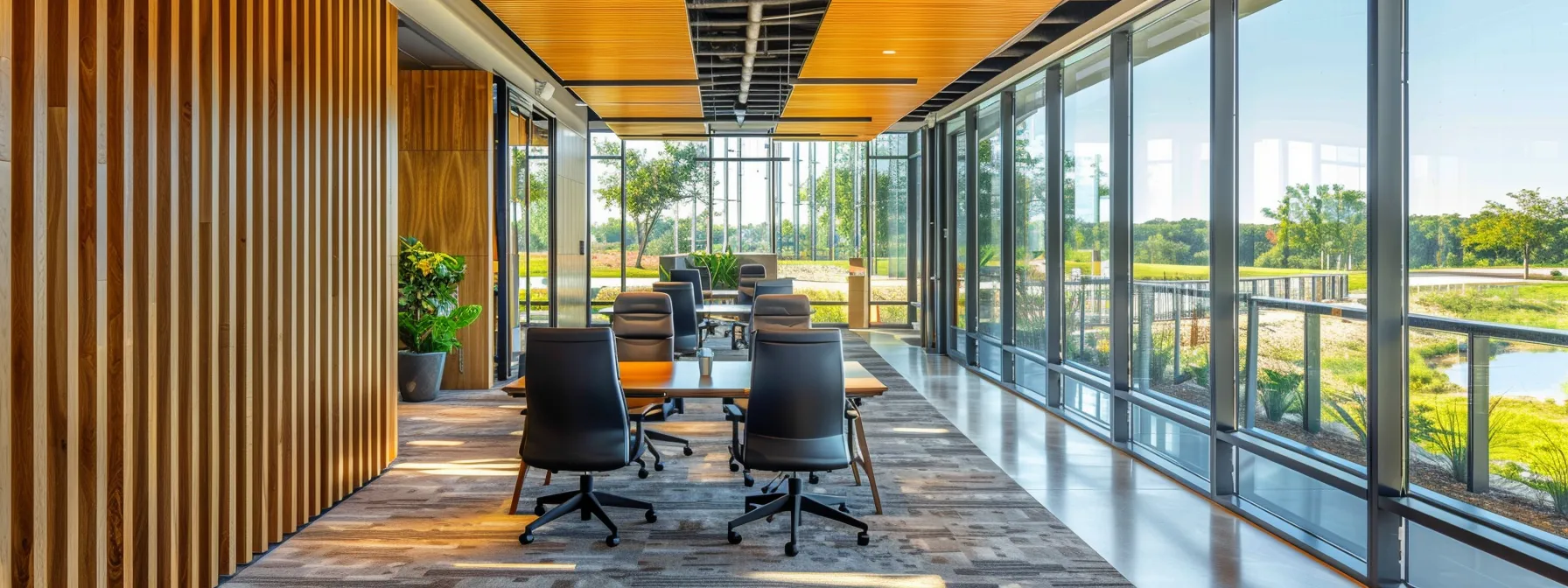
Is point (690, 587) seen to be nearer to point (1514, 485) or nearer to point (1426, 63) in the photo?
point (1514, 485)

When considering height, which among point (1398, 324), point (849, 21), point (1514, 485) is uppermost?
point (849, 21)

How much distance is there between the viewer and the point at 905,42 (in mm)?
5711

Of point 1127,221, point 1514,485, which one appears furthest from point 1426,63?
point 1127,221

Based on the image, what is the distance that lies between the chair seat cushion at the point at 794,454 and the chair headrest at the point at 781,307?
2498mm

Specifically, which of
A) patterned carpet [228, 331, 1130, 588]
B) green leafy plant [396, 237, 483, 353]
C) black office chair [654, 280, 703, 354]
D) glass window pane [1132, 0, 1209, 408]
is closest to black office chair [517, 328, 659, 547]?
patterned carpet [228, 331, 1130, 588]

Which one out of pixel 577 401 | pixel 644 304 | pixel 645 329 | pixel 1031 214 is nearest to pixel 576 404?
pixel 577 401

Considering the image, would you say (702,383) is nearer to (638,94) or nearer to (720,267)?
(638,94)

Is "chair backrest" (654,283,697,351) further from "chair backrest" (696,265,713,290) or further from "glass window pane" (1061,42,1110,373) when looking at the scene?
"chair backrest" (696,265,713,290)

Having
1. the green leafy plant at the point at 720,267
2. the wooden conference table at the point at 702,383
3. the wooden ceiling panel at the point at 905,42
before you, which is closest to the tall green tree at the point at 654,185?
the green leafy plant at the point at 720,267

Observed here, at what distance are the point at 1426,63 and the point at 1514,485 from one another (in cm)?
159

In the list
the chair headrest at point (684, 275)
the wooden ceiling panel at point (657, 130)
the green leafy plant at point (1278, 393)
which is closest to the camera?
the green leafy plant at point (1278, 393)

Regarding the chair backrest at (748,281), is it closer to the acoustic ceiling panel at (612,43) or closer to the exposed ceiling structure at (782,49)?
the exposed ceiling structure at (782,49)

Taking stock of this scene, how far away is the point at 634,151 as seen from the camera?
14.9 meters

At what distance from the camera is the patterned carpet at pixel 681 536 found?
3.64 metres
